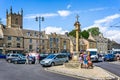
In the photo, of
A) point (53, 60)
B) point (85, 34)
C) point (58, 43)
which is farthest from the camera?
point (85, 34)

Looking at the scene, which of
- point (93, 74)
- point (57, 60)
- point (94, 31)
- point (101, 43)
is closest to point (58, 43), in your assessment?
point (101, 43)

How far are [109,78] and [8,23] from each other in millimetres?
122658

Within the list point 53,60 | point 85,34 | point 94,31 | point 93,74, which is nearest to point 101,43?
point 85,34

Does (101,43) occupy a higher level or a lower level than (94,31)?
lower

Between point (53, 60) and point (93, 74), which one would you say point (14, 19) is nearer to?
point (53, 60)

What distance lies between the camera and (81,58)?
30.6 m

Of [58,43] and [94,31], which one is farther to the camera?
[94,31]

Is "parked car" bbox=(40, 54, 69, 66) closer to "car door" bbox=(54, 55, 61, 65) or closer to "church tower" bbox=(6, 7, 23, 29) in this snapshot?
"car door" bbox=(54, 55, 61, 65)

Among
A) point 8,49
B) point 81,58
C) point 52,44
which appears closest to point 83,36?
point 52,44

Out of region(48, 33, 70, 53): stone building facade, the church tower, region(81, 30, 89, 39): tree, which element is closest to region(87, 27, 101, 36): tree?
region(81, 30, 89, 39): tree

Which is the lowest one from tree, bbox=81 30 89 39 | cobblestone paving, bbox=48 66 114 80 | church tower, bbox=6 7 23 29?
cobblestone paving, bbox=48 66 114 80

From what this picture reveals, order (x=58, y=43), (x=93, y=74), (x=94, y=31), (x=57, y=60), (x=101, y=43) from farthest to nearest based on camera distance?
(x=94, y=31), (x=101, y=43), (x=58, y=43), (x=57, y=60), (x=93, y=74)

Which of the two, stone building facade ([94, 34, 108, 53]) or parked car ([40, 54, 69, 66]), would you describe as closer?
parked car ([40, 54, 69, 66])

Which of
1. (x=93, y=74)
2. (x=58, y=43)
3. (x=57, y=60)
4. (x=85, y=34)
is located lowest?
(x=93, y=74)
